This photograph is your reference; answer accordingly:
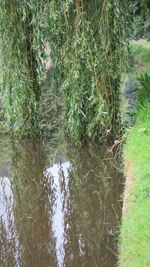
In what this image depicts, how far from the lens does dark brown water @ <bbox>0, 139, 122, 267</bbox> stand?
4.82 meters

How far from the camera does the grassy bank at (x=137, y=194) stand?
415 centimetres

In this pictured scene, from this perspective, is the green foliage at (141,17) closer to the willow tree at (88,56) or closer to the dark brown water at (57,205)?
the willow tree at (88,56)

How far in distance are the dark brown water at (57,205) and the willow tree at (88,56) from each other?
628 mm

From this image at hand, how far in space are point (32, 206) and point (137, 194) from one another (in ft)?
4.62

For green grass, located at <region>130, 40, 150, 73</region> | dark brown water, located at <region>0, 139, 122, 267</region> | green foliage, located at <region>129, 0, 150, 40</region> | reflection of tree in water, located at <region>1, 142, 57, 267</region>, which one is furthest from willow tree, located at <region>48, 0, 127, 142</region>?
green grass, located at <region>130, 40, 150, 73</region>

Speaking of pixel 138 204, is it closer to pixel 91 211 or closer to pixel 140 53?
pixel 91 211

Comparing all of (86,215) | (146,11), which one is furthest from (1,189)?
(146,11)

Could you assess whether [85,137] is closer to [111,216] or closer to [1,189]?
[1,189]

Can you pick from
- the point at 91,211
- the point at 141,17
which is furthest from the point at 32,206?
the point at 141,17

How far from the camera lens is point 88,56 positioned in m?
6.54

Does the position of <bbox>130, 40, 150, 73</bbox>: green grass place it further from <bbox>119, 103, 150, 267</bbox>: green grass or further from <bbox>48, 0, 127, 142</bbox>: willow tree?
<bbox>119, 103, 150, 267</bbox>: green grass

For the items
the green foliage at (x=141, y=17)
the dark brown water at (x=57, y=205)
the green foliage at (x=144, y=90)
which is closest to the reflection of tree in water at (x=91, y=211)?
the dark brown water at (x=57, y=205)

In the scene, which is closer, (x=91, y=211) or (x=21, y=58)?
(x=91, y=211)

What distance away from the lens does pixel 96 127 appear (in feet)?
23.7
